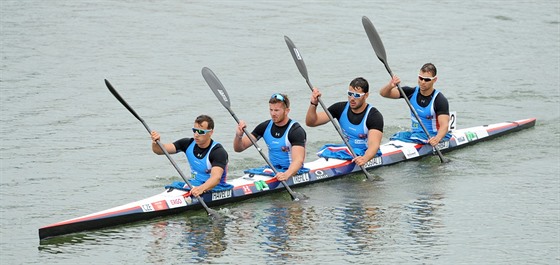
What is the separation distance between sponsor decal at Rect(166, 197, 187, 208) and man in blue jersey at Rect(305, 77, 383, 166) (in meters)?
2.89

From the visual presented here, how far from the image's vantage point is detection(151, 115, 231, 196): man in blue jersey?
14961mm

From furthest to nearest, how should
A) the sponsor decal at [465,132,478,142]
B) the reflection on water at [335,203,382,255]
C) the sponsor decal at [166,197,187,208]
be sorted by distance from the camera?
the sponsor decal at [465,132,478,142] → the sponsor decal at [166,197,187,208] → the reflection on water at [335,203,382,255]

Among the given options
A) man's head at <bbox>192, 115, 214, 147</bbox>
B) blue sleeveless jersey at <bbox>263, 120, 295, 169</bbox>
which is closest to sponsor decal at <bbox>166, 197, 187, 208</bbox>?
man's head at <bbox>192, 115, 214, 147</bbox>

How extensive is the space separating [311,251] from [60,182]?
5.41m

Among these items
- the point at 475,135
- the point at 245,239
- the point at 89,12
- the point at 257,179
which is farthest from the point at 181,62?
the point at 245,239

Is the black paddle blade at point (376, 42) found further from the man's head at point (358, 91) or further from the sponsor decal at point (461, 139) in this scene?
the man's head at point (358, 91)

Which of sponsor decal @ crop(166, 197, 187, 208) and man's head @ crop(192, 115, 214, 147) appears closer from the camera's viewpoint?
man's head @ crop(192, 115, 214, 147)

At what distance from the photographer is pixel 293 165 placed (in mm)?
16141

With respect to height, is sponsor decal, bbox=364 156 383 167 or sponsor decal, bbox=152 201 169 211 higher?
sponsor decal, bbox=364 156 383 167

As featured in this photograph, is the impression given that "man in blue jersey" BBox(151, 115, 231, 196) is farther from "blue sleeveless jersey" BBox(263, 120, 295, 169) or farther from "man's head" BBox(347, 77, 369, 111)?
"man's head" BBox(347, 77, 369, 111)

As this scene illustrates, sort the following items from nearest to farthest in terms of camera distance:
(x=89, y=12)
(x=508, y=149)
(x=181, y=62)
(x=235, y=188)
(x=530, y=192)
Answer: (x=235, y=188) < (x=530, y=192) < (x=508, y=149) < (x=181, y=62) < (x=89, y=12)

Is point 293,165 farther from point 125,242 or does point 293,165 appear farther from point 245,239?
point 125,242

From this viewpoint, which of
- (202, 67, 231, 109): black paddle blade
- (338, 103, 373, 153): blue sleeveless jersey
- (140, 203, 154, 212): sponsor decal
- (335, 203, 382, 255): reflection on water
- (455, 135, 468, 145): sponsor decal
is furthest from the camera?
(455, 135, 468, 145): sponsor decal

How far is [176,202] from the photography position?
15117mm
